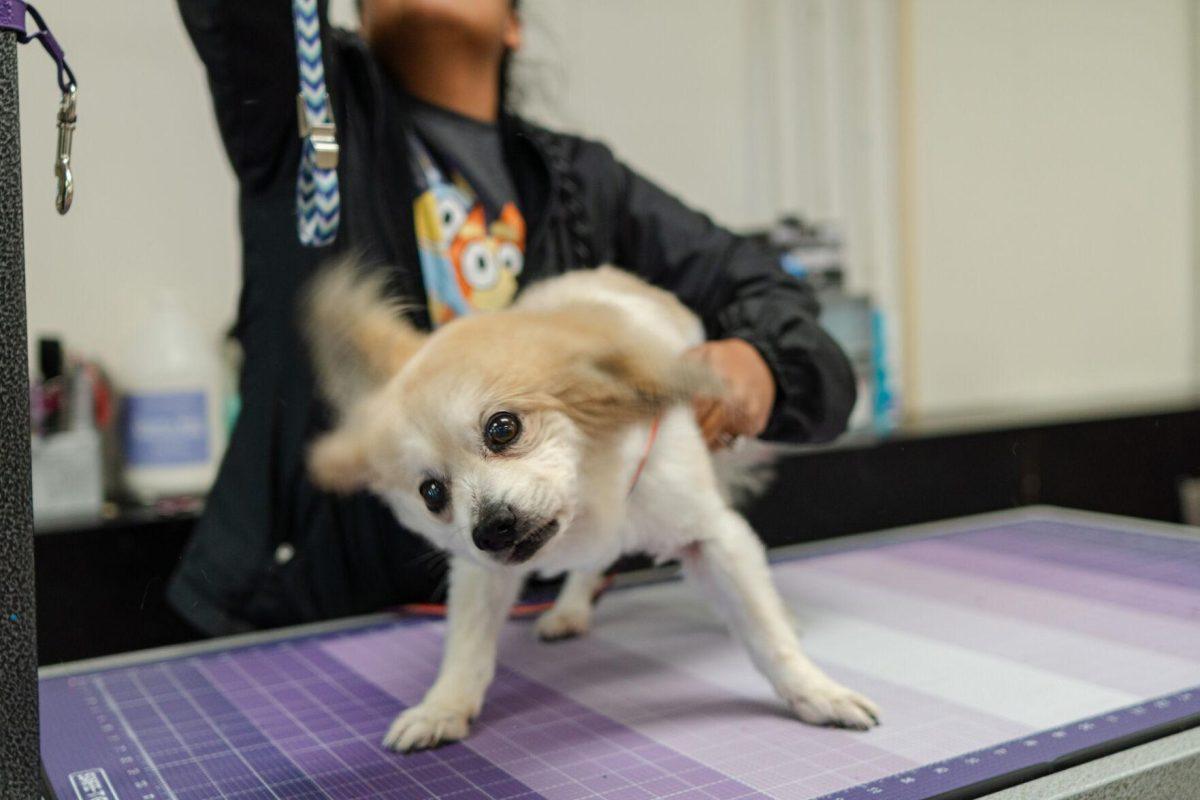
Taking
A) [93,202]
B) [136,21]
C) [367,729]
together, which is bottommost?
[367,729]

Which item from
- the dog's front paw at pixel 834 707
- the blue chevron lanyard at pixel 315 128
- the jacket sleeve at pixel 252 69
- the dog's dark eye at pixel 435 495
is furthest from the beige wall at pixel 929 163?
the dog's front paw at pixel 834 707

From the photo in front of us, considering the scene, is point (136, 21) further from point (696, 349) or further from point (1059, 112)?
point (1059, 112)

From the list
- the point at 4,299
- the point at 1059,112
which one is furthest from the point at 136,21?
the point at 1059,112

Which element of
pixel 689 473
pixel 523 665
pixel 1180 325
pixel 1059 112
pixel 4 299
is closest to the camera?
pixel 4 299

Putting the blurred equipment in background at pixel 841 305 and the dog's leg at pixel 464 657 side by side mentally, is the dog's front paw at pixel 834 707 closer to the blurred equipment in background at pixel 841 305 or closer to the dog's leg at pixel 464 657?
the dog's leg at pixel 464 657

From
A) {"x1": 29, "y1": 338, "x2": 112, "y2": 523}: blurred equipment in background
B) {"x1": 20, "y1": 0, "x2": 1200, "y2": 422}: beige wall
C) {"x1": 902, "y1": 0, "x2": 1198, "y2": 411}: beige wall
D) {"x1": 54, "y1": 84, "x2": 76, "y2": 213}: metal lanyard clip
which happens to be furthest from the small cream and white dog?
{"x1": 902, "y1": 0, "x2": 1198, "y2": 411}: beige wall

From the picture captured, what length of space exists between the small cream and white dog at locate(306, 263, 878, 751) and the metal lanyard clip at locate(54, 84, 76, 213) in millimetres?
248

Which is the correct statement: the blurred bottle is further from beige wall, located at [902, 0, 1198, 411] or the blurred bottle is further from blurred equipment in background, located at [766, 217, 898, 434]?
beige wall, located at [902, 0, 1198, 411]

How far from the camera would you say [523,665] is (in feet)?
3.71

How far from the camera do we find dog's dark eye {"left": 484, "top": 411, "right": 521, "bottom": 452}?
81 centimetres

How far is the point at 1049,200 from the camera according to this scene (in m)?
2.69

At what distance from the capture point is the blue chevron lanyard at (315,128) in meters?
0.87

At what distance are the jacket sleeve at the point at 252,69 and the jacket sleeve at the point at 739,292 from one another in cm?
43

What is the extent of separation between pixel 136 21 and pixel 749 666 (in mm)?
858
